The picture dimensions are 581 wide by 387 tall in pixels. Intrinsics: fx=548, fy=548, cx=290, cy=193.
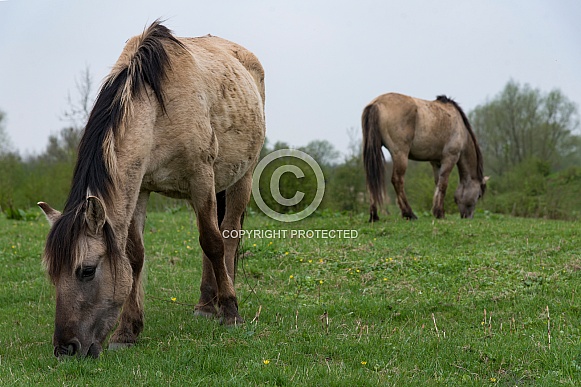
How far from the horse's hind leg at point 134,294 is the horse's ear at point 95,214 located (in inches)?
34.9

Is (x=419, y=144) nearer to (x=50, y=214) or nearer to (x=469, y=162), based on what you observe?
(x=469, y=162)

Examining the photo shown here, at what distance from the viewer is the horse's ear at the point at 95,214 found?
366 centimetres

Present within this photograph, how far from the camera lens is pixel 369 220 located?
12.2 metres

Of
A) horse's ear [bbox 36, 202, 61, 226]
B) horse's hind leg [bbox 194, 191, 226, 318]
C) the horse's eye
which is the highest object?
horse's ear [bbox 36, 202, 61, 226]

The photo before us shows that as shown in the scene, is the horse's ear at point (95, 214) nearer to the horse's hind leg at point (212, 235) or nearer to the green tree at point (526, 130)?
the horse's hind leg at point (212, 235)

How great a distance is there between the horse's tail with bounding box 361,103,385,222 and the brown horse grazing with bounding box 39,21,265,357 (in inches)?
249

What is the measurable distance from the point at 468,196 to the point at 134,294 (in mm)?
11199

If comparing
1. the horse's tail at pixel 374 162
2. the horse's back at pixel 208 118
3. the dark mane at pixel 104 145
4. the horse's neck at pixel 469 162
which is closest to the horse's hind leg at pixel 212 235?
the horse's back at pixel 208 118

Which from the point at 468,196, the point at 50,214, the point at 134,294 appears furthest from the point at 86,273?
the point at 468,196

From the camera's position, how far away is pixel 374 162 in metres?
12.0

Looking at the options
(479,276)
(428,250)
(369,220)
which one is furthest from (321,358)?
(369,220)

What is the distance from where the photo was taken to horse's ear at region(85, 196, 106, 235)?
144 inches

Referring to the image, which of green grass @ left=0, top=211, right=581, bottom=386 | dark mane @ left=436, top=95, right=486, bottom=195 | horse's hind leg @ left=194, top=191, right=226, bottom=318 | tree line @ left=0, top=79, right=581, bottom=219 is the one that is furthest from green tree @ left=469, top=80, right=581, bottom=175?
horse's hind leg @ left=194, top=191, right=226, bottom=318

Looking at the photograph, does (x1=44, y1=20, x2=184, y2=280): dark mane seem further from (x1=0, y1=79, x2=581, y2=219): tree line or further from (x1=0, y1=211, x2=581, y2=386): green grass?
(x1=0, y1=79, x2=581, y2=219): tree line
